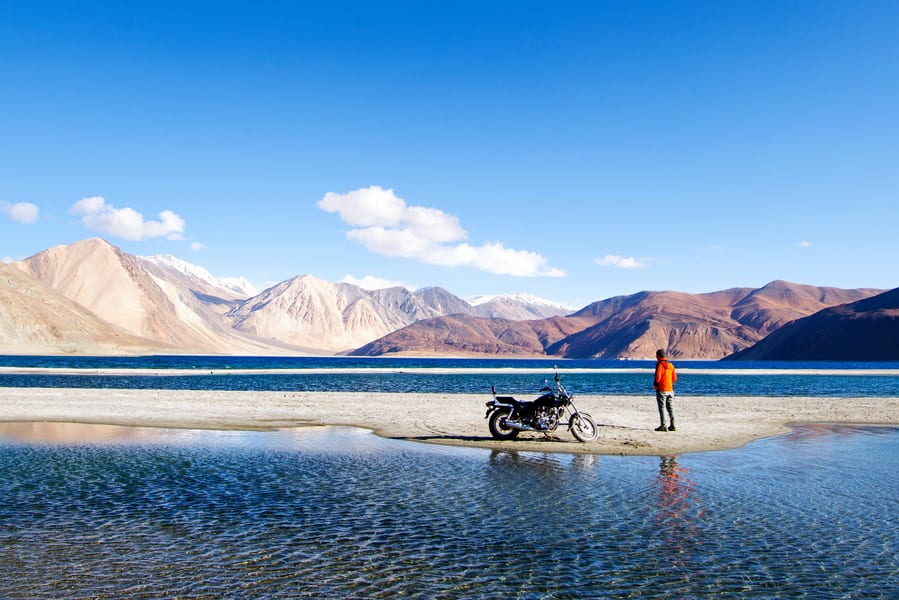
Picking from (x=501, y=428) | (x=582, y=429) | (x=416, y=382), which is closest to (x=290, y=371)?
(x=416, y=382)

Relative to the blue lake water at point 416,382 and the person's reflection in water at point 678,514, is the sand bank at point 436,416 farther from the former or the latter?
the blue lake water at point 416,382

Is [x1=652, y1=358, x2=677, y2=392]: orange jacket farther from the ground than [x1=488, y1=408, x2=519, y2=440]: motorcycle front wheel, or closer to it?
farther from the ground

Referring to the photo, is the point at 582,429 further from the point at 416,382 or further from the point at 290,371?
the point at 290,371

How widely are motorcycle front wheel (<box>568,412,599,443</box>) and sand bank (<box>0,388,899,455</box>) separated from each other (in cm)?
32

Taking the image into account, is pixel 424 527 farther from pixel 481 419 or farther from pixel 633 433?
pixel 481 419

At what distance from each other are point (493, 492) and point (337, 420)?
17232 millimetres

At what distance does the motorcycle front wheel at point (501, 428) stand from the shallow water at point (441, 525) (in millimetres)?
2870

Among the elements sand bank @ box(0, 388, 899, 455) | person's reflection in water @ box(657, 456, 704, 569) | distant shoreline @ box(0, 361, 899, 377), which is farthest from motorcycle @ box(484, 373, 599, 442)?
distant shoreline @ box(0, 361, 899, 377)

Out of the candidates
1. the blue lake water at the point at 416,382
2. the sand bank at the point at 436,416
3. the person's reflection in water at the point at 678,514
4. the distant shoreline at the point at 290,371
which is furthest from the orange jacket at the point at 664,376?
the distant shoreline at the point at 290,371

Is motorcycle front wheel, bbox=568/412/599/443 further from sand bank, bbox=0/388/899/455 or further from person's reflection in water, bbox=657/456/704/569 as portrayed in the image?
person's reflection in water, bbox=657/456/704/569

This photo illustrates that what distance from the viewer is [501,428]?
75.0 feet

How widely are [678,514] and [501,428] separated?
10749 millimetres

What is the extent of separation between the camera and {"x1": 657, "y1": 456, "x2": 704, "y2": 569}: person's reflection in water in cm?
1001

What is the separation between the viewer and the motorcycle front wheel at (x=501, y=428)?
2280 centimetres
